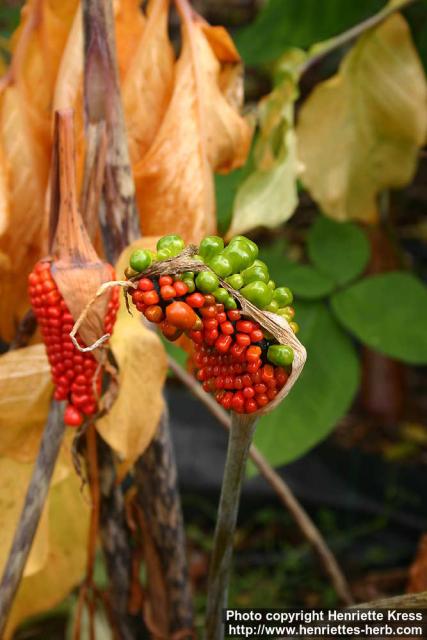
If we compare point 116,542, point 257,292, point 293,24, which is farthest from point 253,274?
point 293,24

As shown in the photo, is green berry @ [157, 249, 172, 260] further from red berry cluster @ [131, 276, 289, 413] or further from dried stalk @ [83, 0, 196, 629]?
dried stalk @ [83, 0, 196, 629]

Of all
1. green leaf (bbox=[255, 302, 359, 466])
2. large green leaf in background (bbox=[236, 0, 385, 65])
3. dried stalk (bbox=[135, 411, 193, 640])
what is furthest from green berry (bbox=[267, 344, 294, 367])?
large green leaf in background (bbox=[236, 0, 385, 65])

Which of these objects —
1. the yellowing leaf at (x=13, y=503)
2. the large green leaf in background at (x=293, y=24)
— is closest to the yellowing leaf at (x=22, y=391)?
the yellowing leaf at (x=13, y=503)

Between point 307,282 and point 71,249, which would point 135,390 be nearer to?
point 71,249

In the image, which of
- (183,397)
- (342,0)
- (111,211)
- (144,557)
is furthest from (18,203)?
(183,397)

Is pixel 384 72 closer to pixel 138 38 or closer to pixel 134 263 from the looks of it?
pixel 138 38

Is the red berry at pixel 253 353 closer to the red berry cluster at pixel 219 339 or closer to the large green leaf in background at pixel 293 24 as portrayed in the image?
the red berry cluster at pixel 219 339
